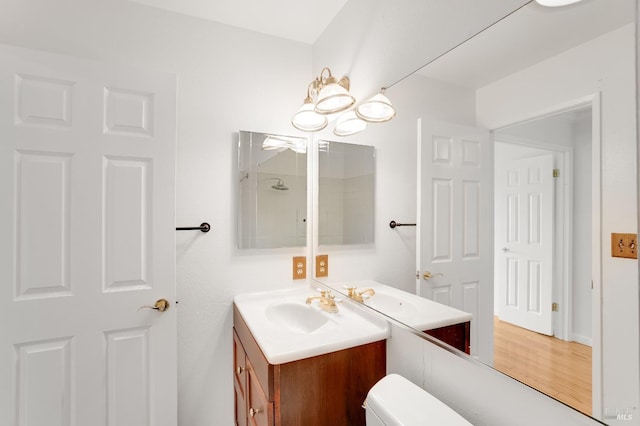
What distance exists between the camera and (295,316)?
1557 millimetres

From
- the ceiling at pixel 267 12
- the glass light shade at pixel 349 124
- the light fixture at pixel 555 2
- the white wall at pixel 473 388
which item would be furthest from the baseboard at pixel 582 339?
the ceiling at pixel 267 12

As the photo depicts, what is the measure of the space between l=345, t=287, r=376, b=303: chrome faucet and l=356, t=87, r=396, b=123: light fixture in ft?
2.57

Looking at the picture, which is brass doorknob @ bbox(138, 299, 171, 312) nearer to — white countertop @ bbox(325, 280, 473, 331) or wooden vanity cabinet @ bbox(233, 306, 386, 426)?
wooden vanity cabinet @ bbox(233, 306, 386, 426)

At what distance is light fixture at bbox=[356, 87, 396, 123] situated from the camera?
49.4 inches

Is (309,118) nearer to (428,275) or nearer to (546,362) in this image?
(428,275)

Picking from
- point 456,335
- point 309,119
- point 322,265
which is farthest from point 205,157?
point 456,335

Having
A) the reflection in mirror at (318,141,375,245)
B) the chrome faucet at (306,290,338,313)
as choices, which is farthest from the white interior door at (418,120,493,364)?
the chrome faucet at (306,290,338,313)

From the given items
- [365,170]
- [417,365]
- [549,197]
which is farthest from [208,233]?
[549,197]

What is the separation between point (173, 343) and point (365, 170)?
4.20 feet

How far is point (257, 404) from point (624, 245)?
1.25 meters

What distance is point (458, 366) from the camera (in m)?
0.89

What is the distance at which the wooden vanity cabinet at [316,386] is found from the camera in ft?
3.23

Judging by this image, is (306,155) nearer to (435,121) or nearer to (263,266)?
(263,266)

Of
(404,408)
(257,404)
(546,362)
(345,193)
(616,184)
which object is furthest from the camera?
(345,193)
